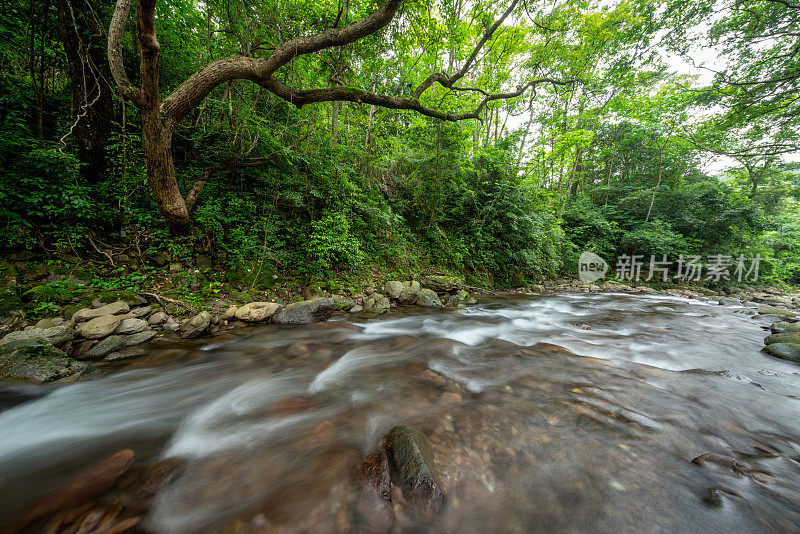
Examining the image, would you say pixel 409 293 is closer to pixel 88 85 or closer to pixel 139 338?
pixel 139 338

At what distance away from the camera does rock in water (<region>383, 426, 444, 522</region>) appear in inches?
50.9

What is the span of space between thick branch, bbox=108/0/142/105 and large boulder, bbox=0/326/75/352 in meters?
3.15

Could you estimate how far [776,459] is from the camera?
1711 millimetres

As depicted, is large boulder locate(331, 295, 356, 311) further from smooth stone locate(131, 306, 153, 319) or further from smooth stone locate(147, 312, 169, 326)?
smooth stone locate(131, 306, 153, 319)

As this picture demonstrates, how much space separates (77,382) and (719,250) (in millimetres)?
25169

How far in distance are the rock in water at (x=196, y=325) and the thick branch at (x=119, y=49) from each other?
10.4ft

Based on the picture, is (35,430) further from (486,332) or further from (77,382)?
(486,332)

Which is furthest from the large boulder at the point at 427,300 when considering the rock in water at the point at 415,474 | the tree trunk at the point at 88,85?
the tree trunk at the point at 88,85

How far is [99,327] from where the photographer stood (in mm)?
3264

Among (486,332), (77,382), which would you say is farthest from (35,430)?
(486,332)

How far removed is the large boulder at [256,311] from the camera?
4496mm

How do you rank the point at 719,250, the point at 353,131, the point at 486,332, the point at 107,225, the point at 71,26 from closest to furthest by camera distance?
the point at 71,26, the point at 107,225, the point at 486,332, the point at 353,131, the point at 719,250

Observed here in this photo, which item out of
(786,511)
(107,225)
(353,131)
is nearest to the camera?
(786,511)

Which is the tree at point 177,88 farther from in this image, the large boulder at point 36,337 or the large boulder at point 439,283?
the large boulder at point 439,283
